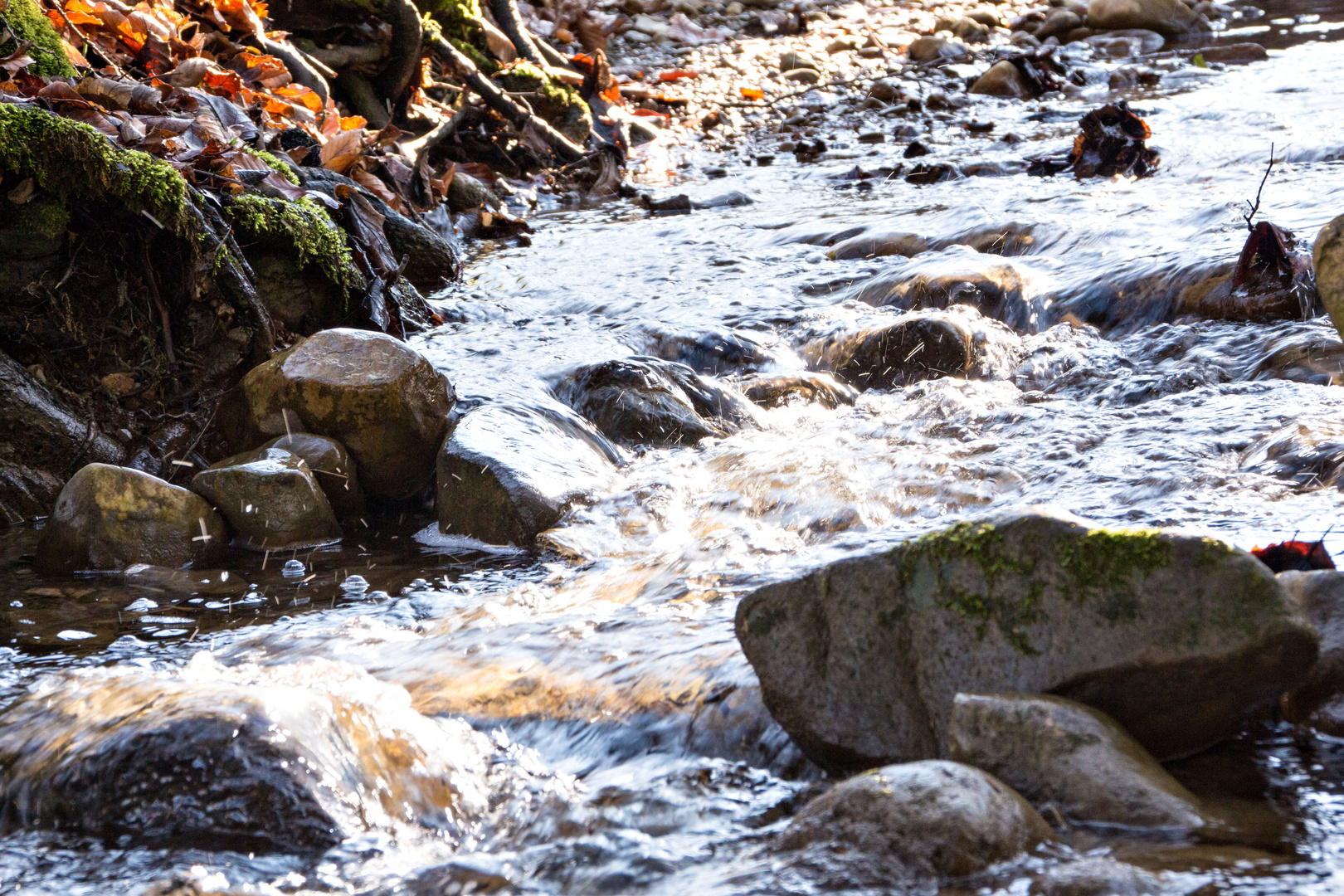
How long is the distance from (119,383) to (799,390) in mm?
2698

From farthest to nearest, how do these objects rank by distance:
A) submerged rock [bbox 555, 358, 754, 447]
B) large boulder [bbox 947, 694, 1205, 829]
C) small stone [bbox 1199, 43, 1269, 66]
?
small stone [bbox 1199, 43, 1269, 66] < submerged rock [bbox 555, 358, 754, 447] < large boulder [bbox 947, 694, 1205, 829]

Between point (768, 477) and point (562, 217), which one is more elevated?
point (562, 217)

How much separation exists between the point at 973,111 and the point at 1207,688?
34.1 ft

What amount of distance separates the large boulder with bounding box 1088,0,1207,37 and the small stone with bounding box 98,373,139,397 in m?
15.1

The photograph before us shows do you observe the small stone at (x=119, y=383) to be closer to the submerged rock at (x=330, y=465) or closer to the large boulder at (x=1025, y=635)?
the submerged rock at (x=330, y=465)

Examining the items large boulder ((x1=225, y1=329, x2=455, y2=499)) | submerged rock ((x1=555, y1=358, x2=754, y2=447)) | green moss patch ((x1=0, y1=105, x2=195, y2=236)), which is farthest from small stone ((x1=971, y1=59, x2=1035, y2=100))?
green moss patch ((x1=0, y1=105, x2=195, y2=236))

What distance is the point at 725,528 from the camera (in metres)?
3.59

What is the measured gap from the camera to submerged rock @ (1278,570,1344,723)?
211cm

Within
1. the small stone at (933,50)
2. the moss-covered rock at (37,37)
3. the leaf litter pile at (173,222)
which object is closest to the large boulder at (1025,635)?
the leaf litter pile at (173,222)

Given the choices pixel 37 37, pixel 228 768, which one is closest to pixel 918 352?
pixel 228 768

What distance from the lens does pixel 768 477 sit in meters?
3.90

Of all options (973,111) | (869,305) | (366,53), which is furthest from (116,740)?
(973,111)

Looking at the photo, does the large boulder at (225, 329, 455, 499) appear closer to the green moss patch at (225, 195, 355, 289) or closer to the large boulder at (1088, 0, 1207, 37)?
the green moss patch at (225, 195, 355, 289)

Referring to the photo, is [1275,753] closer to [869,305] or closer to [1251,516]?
[1251,516]
